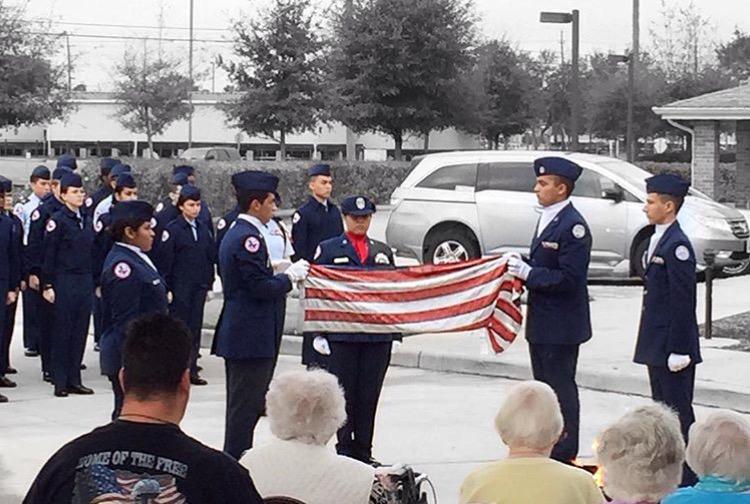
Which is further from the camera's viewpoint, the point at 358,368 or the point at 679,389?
the point at 358,368

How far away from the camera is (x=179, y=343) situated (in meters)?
3.82

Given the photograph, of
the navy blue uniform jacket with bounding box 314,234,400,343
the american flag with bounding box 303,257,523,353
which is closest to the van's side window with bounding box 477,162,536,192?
the american flag with bounding box 303,257,523,353

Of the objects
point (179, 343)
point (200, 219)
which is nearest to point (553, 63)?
point (200, 219)

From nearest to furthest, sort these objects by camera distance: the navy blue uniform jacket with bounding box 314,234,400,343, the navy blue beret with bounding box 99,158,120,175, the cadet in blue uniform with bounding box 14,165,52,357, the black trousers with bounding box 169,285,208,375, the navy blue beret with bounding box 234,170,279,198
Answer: the navy blue beret with bounding box 234,170,279,198 < the navy blue uniform jacket with bounding box 314,234,400,343 < the black trousers with bounding box 169,285,208,375 < the cadet in blue uniform with bounding box 14,165,52,357 < the navy blue beret with bounding box 99,158,120,175

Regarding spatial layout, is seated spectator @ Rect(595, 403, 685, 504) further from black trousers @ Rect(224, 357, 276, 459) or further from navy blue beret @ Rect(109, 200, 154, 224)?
navy blue beret @ Rect(109, 200, 154, 224)

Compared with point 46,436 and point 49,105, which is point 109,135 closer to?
point 49,105

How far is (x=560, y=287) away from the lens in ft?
29.5

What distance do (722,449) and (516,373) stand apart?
897cm

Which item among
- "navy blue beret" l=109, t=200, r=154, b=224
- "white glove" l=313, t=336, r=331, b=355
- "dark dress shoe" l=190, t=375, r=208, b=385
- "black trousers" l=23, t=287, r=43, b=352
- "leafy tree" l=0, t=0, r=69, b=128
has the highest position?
"leafy tree" l=0, t=0, r=69, b=128

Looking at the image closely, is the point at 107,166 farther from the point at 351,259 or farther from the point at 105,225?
the point at 351,259

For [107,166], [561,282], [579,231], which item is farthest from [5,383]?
[579,231]

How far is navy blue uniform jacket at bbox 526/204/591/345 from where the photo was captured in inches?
352

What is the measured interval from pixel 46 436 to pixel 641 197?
1226 centimetres

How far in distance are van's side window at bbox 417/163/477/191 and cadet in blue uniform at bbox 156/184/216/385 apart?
31.0ft
